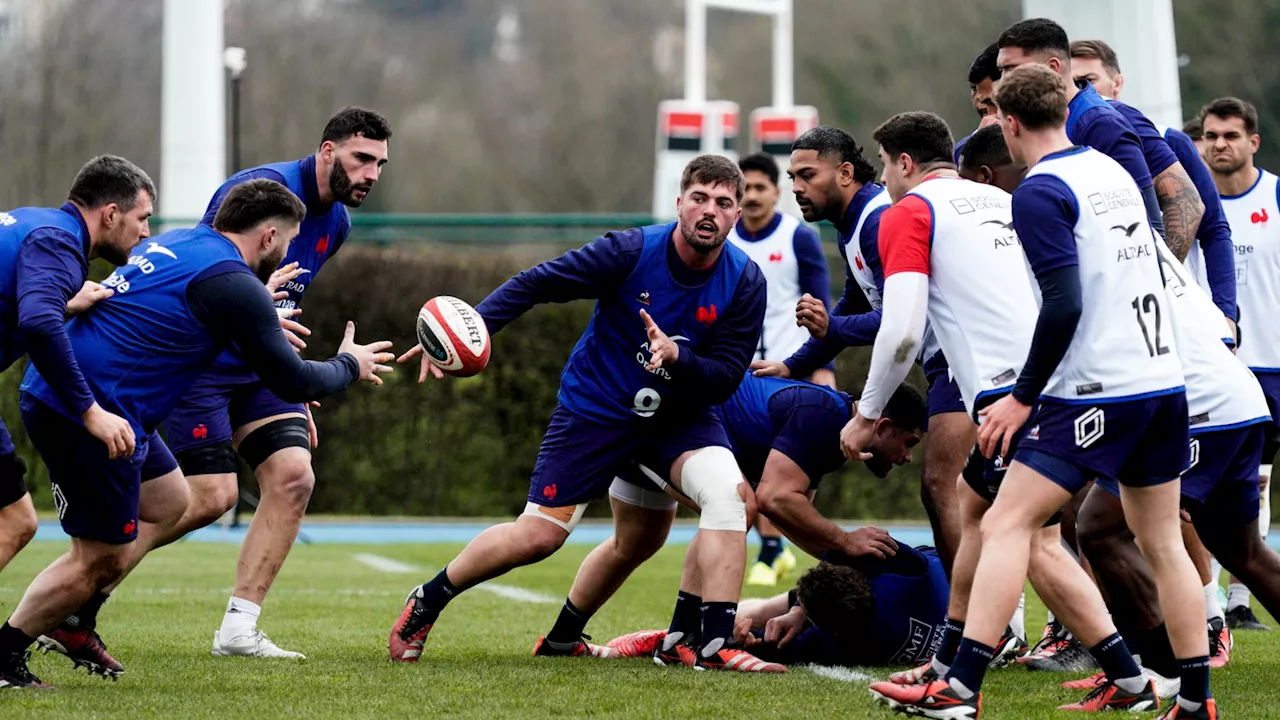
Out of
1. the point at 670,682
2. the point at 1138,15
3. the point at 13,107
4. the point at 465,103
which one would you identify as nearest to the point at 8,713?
the point at 670,682

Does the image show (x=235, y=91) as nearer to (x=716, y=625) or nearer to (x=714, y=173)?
(x=714, y=173)

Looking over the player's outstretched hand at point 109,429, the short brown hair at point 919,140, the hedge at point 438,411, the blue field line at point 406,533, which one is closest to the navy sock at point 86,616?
the player's outstretched hand at point 109,429

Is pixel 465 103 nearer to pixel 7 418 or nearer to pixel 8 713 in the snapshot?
pixel 7 418

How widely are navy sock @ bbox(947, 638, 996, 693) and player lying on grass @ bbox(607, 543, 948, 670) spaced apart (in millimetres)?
1487

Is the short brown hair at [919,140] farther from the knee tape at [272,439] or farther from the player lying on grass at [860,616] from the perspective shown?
the knee tape at [272,439]

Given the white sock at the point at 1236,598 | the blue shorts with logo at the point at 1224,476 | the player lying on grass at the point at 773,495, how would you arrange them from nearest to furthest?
1. the blue shorts with logo at the point at 1224,476
2. the player lying on grass at the point at 773,495
3. the white sock at the point at 1236,598

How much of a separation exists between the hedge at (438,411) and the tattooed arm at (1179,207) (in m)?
10.1

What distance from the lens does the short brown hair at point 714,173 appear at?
666cm

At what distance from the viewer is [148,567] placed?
11.7 meters

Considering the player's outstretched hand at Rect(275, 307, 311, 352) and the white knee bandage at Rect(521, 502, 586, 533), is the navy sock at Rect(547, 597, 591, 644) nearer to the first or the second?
the white knee bandage at Rect(521, 502, 586, 533)

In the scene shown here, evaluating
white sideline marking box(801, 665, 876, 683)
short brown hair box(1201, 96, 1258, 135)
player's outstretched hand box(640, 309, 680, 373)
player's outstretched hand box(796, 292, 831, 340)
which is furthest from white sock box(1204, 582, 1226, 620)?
player's outstretched hand box(640, 309, 680, 373)

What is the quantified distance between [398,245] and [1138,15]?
25.3 feet

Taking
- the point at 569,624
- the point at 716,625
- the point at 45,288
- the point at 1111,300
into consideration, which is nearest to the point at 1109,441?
the point at 1111,300

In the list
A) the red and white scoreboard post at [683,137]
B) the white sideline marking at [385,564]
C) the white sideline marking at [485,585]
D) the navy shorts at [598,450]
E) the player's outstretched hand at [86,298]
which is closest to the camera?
the player's outstretched hand at [86,298]
